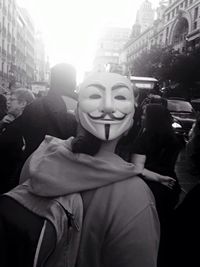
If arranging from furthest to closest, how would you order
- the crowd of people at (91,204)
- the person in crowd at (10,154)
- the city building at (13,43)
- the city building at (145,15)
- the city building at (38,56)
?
the city building at (145,15) < the city building at (38,56) < the city building at (13,43) < the person in crowd at (10,154) < the crowd of people at (91,204)

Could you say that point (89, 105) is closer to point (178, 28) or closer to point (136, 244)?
point (136, 244)

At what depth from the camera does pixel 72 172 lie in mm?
1494

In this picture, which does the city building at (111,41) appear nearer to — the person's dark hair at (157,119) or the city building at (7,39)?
the city building at (7,39)

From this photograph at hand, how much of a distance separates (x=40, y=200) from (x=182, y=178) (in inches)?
237

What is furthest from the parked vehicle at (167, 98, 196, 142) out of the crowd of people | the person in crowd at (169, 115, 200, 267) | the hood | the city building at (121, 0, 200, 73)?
the city building at (121, 0, 200, 73)

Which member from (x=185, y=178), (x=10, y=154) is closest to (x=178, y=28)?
(x=185, y=178)

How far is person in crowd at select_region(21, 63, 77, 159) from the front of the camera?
2.78m

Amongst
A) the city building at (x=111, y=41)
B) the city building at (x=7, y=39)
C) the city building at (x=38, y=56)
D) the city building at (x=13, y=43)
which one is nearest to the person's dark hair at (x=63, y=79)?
the city building at (x=13, y=43)

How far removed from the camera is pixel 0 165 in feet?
9.42

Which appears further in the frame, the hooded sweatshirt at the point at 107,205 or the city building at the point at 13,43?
the city building at the point at 13,43

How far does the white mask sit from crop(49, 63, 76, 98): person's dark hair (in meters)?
1.22

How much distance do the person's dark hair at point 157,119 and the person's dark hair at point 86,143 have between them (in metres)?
2.01

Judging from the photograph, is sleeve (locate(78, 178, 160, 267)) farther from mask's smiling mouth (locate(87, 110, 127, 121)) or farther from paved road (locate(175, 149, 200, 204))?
paved road (locate(175, 149, 200, 204))

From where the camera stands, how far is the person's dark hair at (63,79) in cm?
285
